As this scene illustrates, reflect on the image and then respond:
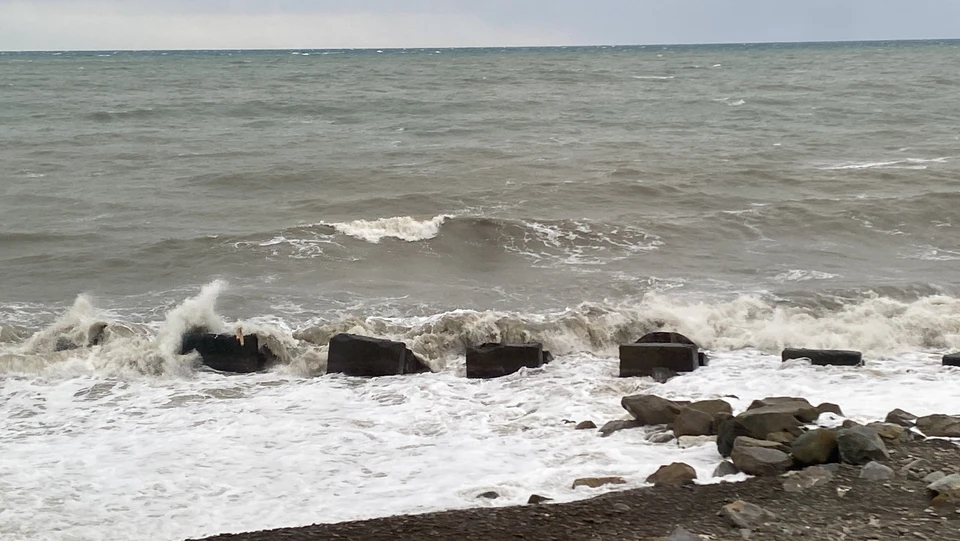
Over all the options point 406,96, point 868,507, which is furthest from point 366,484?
point 406,96

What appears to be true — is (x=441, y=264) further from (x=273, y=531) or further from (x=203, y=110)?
(x=203, y=110)

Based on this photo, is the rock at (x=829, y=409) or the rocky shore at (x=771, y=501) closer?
the rocky shore at (x=771, y=501)

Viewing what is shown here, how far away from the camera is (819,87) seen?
4928 centimetres

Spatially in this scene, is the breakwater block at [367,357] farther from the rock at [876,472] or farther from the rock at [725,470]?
the rock at [876,472]

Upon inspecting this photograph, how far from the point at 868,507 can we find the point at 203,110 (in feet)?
119

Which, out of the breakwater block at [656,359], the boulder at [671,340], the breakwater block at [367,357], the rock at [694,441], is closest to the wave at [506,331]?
the breakwater block at [367,357]

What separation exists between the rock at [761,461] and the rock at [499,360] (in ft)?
11.9

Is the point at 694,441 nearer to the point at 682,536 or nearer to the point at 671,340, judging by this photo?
the point at 682,536

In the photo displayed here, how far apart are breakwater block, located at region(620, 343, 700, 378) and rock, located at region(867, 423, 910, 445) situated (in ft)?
8.96

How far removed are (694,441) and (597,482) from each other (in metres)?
1.20

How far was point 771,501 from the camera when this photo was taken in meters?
6.88

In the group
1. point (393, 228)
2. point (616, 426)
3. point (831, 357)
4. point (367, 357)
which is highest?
point (393, 228)

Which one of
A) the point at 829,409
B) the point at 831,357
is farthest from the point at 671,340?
the point at 829,409

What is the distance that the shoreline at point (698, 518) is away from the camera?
20.9 feet
